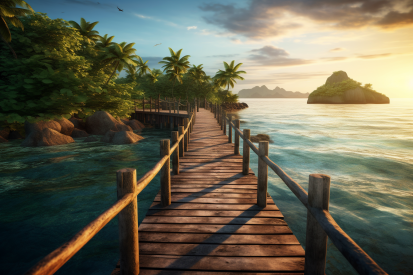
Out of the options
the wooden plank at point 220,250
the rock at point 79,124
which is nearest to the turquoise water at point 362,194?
the wooden plank at point 220,250

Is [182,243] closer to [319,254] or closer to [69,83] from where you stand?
[319,254]

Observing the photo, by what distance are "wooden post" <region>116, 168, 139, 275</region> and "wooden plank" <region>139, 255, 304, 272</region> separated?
281 millimetres

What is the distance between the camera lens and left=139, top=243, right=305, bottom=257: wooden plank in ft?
9.32

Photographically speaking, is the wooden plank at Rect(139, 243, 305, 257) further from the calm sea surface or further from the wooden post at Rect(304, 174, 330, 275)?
the calm sea surface

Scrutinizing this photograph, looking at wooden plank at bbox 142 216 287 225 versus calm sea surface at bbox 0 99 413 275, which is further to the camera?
calm sea surface at bbox 0 99 413 275

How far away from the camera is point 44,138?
50.1ft

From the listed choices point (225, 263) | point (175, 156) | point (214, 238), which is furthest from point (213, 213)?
point (175, 156)

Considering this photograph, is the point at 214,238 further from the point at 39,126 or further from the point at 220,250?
the point at 39,126

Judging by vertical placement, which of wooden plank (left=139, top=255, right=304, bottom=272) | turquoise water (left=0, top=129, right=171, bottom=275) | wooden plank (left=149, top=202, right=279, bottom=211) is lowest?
turquoise water (left=0, top=129, right=171, bottom=275)

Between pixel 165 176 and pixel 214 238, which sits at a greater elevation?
pixel 165 176

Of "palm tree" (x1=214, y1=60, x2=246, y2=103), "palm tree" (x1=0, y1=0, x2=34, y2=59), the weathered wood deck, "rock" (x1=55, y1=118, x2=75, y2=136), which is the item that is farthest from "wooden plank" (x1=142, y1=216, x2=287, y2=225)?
"palm tree" (x1=214, y1=60, x2=246, y2=103)

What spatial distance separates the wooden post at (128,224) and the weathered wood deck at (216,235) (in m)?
0.25

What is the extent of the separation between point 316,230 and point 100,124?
20611mm

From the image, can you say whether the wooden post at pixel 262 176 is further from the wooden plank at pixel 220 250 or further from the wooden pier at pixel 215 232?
the wooden plank at pixel 220 250
